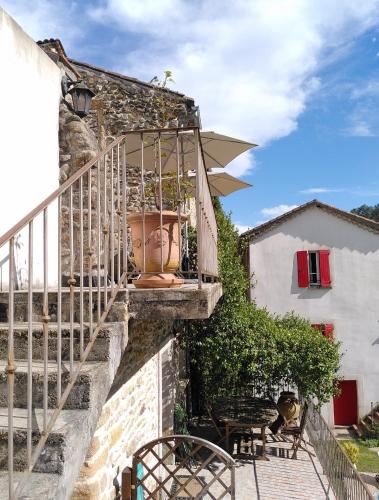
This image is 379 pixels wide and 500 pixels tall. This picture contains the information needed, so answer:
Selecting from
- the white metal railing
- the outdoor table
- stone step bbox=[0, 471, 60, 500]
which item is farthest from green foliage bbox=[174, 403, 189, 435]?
stone step bbox=[0, 471, 60, 500]

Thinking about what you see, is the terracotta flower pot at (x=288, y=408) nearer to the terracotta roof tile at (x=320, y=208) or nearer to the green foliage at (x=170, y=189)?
the green foliage at (x=170, y=189)

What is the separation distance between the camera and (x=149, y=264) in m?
3.32

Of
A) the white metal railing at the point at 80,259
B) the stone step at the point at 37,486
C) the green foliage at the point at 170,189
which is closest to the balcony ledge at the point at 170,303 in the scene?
the white metal railing at the point at 80,259

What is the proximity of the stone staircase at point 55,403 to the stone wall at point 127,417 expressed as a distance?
74 centimetres

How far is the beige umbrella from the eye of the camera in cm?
919

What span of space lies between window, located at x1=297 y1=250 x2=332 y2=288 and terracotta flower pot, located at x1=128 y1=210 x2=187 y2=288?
41.8ft

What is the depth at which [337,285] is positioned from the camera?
15352mm

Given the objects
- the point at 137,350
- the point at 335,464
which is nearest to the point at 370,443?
the point at 335,464

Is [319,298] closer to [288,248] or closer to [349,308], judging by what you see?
[349,308]

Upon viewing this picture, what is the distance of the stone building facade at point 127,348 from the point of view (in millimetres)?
3654

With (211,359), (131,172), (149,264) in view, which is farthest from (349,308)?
(149,264)

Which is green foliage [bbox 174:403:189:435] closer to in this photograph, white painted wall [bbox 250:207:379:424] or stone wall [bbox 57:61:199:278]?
stone wall [bbox 57:61:199:278]

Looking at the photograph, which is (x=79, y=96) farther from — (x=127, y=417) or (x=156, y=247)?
(x=127, y=417)

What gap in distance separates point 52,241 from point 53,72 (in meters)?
2.13
